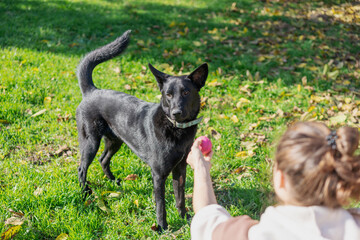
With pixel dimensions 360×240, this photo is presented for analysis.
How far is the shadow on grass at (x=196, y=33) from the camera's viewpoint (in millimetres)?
5805

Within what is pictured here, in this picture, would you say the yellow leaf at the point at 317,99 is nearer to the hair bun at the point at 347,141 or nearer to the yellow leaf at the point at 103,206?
the yellow leaf at the point at 103,206

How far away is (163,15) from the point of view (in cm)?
773

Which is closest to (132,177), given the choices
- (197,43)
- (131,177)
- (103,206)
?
(131,177)

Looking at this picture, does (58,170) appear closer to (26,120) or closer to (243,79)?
(26,120)

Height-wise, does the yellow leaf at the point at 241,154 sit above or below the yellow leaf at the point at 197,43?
below

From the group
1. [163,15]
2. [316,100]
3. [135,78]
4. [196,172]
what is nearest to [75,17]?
[163,15]

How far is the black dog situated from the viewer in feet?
8.68

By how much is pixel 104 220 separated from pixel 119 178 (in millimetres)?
620

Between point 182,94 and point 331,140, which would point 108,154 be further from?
point 331,140

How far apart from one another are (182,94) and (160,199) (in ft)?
3.00

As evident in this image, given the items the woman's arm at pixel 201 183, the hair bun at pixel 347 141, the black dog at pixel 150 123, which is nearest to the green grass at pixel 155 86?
the black dog at pixel 150 123

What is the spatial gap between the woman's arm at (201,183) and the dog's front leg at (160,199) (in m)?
1.04

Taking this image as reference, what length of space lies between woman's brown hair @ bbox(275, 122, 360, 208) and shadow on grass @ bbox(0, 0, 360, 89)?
4.27 metres

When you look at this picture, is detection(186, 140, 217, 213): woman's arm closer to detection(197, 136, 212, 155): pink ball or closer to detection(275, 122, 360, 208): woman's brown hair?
detection(197, 136, 212, 155): pink ball
